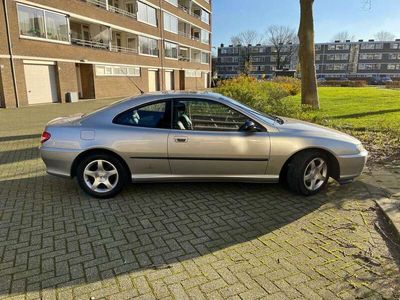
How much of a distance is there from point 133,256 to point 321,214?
7.76 feet

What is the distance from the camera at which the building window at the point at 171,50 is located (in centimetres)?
3606

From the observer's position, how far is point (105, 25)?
80.9ft

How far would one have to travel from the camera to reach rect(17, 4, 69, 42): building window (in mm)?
17505

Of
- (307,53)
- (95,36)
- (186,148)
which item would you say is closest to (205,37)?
(95,36)

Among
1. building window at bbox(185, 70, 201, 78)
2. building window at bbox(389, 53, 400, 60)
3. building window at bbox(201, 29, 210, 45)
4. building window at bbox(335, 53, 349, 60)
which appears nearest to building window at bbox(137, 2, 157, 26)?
building window at bbox(185, 70, 201, 78)

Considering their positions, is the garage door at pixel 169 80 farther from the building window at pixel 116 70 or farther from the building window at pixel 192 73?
the building window at pixel 116 70

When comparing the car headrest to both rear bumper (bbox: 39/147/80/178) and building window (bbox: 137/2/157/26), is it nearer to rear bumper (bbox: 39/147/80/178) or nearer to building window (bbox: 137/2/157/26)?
rear bumper (bbox: 39/147/80/178)

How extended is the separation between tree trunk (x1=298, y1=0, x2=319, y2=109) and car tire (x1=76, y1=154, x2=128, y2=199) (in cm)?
1068

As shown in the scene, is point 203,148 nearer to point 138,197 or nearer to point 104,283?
point 138,197

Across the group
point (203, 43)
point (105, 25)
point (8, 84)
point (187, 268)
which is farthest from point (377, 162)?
point (203, 43)

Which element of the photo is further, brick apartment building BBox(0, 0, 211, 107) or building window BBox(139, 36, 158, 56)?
building window BBox(139, 36, 158, 56)

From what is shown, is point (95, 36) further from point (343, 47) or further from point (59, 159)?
point (343, 47)

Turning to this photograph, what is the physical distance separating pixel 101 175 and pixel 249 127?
2162 millimetres

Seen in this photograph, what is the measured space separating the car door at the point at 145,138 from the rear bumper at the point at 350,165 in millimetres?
2436
